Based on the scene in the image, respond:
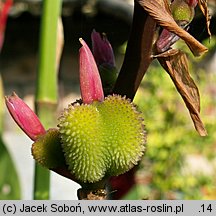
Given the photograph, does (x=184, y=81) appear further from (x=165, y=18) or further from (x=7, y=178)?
(x=7, y=178)

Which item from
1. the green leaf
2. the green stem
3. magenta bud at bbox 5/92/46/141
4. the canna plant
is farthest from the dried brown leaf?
the green leaf

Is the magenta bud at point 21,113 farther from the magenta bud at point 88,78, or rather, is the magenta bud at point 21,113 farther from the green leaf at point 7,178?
the green leaf at point 7,178

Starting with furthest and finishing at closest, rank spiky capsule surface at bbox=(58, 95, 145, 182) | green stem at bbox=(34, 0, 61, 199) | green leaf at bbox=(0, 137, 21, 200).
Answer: green leaf at bbox=(0, 137, 21, 200) → green stem at bbox=(34, 0, 61, 199) → spiky capsule surface at bbox=(58, 95, 145, 182)

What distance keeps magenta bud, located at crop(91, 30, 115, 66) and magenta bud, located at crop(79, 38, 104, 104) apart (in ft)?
0.23

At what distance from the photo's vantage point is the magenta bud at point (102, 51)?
0.60 meters

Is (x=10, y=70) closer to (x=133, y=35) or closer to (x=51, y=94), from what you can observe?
(x=51, y=94)

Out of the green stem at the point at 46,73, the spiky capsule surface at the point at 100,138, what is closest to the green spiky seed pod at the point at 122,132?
the spiky capsule surface at the point at 100,138

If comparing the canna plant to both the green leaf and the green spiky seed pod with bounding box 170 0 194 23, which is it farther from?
the green leaf

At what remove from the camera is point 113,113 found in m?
0.52

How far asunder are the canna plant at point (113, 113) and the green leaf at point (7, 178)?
64cm

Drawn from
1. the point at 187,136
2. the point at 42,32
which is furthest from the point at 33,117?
the point at 187,136

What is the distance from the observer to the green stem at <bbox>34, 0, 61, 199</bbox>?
83 centimetres

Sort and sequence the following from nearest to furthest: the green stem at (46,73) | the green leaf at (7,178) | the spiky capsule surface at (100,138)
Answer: the spiky capsule surface at (100,138)
the green stem at (46,73)
the green leaf at (7,178)

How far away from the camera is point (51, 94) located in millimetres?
870
